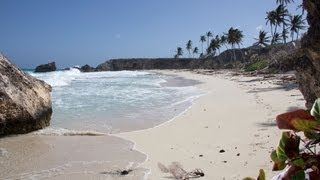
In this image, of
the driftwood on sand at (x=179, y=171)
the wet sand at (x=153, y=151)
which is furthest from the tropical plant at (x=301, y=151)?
the driftwood on sand at (x=179, y=171)

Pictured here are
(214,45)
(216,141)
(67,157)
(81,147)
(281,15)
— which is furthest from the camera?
(214,45)

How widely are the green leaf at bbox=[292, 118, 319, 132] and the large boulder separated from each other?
34.6ft

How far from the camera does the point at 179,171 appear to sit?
6934 mm

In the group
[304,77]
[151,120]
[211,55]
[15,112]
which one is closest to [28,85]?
[15,112]

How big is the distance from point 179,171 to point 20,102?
573cm

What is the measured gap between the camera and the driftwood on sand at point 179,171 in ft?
21.8

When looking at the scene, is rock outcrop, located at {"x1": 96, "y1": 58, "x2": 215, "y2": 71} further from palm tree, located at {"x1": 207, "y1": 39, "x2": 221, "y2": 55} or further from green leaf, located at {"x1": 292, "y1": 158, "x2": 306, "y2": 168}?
green leaf, located at {"x1": 292, "y1": 158, "x2": 306, "y2": 168}

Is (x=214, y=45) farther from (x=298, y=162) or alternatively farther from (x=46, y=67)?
(x=298, y=162)

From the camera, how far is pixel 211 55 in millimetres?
95375

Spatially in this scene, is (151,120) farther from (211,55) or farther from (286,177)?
(211,55)

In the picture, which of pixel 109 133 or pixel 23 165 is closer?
pixel 23 165

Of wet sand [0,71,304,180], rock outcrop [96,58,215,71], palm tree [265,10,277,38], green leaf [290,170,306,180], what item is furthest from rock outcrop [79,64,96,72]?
green leaf [290,170,306,180]

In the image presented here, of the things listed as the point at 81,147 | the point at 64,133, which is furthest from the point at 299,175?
the point at 64,133

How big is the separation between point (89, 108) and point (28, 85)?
523 centimetres
